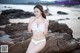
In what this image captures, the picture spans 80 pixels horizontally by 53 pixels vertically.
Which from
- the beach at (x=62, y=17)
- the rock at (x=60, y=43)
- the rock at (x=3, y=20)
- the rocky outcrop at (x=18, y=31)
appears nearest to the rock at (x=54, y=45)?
the rock at (x=60, y=43)

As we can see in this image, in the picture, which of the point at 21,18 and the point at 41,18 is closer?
the point at 41,18

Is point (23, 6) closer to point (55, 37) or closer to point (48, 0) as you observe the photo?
point (48, 0)

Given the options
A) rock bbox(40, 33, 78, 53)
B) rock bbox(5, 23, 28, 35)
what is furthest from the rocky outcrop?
rock bbox(40, 33, 78, 53)

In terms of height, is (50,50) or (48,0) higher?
(48,0)

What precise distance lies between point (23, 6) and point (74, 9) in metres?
1.09

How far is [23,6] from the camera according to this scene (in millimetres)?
3529

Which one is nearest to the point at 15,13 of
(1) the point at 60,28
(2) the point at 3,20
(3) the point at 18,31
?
(2) the point at 3,20

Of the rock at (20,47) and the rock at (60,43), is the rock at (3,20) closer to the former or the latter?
the rock at (20,47)

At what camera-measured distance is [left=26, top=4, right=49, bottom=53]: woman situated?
8.16 feet

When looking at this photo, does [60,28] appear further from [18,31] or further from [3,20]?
[3,20]

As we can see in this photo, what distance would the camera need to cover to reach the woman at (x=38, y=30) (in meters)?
2.49

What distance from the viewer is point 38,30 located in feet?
8.59

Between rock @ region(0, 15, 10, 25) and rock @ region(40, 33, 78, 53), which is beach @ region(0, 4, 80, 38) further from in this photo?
rock @ region(40, 33, 78, 53)

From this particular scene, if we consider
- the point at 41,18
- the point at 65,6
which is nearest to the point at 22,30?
the point at 41,18
